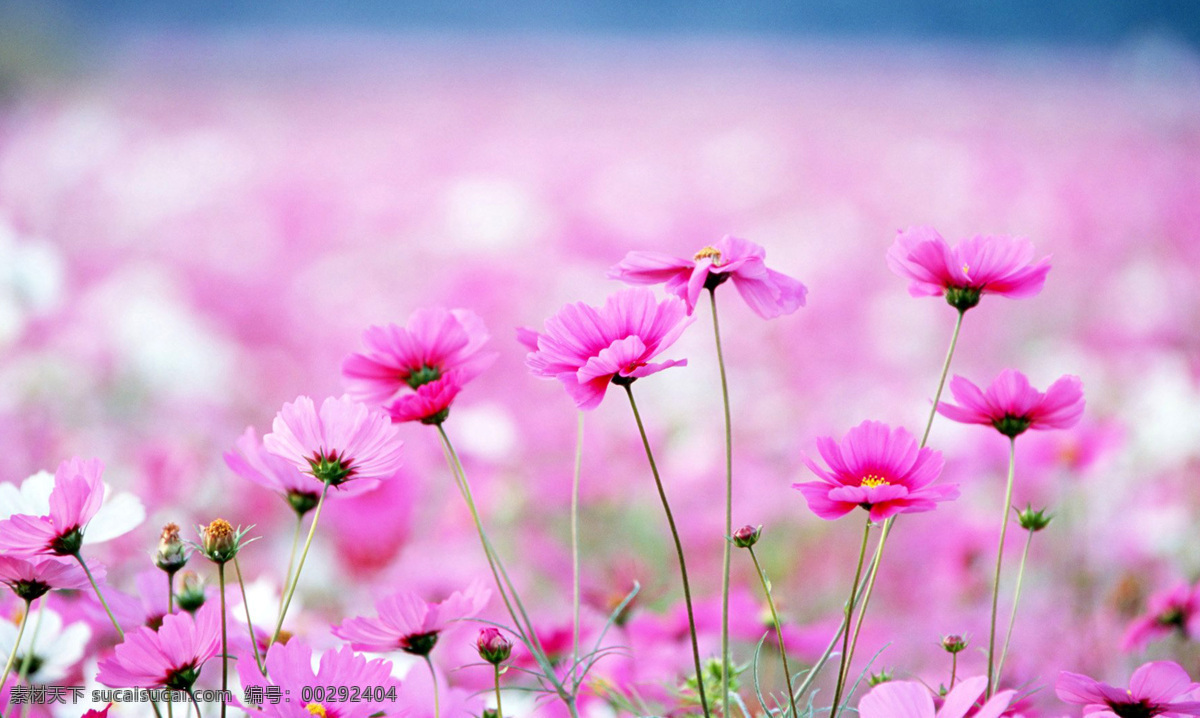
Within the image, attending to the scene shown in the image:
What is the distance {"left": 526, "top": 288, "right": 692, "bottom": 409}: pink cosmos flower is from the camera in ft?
0.86

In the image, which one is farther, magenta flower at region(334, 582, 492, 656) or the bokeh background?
the bokeh background

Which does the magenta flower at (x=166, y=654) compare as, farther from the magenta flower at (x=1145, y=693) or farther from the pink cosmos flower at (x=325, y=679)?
the magenta flower at (x=1145, y=693)

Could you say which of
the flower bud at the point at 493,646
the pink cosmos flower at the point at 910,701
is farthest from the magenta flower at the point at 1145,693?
the flower bud at the point at 493,646

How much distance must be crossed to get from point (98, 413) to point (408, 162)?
1435mm

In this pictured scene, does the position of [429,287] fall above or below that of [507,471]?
above

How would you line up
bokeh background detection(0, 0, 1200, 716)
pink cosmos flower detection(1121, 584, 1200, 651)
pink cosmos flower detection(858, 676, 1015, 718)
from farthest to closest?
bokeh background detection(0, 0, 1200, 716), pink cosmos flower detection(1121, 584, 1200, 651), pink cosmos flower detection(858, 676, 1015, 718)

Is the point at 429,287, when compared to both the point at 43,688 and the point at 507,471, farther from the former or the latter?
the point at 43,688

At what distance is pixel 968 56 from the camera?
3.31 m

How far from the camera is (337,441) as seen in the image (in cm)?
28

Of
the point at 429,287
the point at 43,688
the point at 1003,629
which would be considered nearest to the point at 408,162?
the point at 429,287

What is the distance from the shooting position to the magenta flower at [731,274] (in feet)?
0.91

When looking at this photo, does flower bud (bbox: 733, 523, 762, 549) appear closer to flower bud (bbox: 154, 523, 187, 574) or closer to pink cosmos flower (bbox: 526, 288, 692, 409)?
pink cosmos flower (bbox: 526, 288, 692, 409)

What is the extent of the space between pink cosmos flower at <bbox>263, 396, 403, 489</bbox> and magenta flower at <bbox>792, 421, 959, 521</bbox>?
0.12 meters

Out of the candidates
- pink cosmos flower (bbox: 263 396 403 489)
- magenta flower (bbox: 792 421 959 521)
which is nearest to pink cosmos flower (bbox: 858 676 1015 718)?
magenta flower (bbox: 792 421 959 521)
